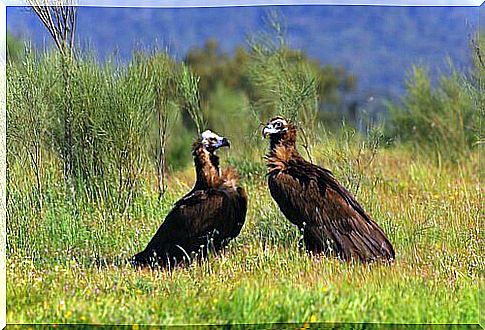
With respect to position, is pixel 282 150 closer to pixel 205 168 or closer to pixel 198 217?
pixel 205 168

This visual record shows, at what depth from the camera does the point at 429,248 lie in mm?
4645

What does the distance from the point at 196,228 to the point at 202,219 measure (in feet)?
0.18

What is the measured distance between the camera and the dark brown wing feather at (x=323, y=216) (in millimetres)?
4488

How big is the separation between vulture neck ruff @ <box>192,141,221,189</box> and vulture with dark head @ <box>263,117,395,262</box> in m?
0.28

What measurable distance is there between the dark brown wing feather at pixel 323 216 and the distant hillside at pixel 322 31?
0.84 meters

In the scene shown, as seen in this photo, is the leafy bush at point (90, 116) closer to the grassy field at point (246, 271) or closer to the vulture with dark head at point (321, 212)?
the grassy field at point (246, 271)

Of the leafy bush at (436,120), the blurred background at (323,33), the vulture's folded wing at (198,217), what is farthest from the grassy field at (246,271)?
the leafy bush at (436,120)

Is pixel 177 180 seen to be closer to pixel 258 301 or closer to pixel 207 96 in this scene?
pixel 207 96

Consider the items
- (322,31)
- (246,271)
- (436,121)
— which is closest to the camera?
(246,271)

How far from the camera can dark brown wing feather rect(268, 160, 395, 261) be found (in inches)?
177

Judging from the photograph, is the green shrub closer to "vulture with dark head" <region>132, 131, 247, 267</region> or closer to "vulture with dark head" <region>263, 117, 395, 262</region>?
"vulture with dark head" <region>263, 117, 395, 262</region>

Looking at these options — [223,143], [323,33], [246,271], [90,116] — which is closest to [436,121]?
Answer: [323,33]

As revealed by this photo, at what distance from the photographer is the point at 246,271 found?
14.6ft

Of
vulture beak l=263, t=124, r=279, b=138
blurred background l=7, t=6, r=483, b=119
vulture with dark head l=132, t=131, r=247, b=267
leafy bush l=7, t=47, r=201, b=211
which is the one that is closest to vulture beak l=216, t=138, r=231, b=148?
vulture with dark head l=132, t=131, r=247, b=267
